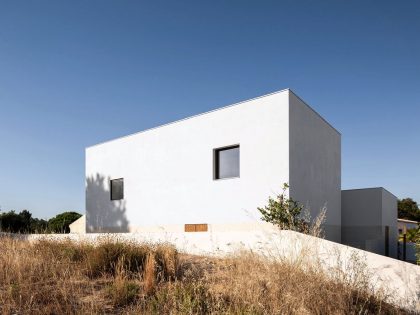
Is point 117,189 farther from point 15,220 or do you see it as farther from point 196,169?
point 15,220

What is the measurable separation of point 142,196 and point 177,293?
32.6 ft

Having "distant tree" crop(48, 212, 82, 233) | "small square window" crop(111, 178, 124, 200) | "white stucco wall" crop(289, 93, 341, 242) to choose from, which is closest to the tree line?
"distant tree" crop(48, 212, 82, 233)

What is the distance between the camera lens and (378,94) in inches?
500

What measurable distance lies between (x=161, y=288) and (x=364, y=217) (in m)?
12.6

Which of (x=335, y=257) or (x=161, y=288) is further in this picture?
(x=335, y=257)

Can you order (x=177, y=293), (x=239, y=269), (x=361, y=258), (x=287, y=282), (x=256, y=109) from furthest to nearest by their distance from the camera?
1. (x=256, y=109)
2. (x=361, y=258)
3. (x=239, y=269)
4. (x=287, y=282)
5. (x=177, y=293)

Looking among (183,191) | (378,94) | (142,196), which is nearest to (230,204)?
(183,191)

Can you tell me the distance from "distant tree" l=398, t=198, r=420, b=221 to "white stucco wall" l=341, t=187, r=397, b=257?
85.6 feet

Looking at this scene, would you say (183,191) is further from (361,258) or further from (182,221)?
(361,258)

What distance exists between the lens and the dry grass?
390cm

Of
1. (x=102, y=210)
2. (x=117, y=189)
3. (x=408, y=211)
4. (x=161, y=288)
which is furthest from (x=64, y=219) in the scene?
(x=408, y=211)

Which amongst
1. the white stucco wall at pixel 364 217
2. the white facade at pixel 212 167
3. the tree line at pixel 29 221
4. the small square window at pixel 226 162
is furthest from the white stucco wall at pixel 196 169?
the white stucco wall at pixel 364 217

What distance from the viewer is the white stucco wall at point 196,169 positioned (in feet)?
33.6

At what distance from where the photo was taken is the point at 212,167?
11.4 meters
